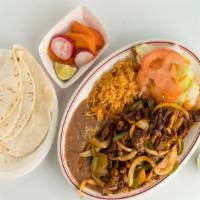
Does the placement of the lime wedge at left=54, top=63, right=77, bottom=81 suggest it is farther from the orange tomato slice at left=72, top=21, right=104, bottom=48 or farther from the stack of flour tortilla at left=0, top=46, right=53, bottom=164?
the orange tomato slice at left=72, top=21, right=104, bottom=48

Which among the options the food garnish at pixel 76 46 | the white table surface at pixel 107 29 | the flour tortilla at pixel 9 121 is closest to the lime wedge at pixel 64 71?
the food garnish at pixel 76 46

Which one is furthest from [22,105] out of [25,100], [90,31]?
[90,31]

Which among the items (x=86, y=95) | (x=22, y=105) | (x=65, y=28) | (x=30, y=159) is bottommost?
(x=30, y=159)

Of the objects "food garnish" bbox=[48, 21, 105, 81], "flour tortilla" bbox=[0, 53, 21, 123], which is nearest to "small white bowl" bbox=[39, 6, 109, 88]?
"food garnish" bbox=[48, 21, 105, 81]

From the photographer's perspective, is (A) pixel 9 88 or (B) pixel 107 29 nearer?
(A) pixel 9 88

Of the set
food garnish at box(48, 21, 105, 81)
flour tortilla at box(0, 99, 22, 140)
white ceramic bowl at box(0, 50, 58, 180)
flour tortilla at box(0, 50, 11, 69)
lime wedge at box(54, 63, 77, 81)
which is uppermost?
flour tortilla at box(0, 50, 11, 69)

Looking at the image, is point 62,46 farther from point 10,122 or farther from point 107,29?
point 10,122

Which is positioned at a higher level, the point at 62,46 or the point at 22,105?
the point at 62,46
